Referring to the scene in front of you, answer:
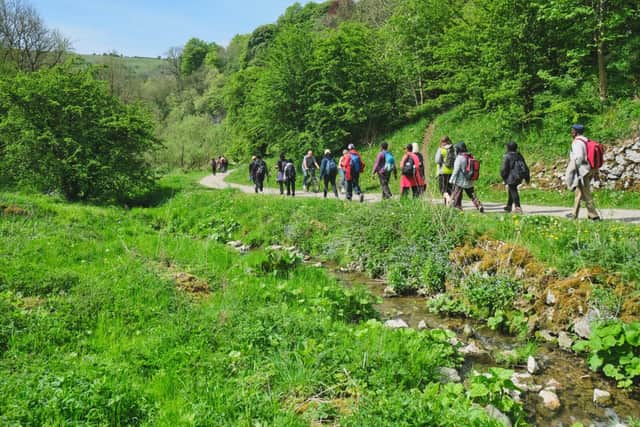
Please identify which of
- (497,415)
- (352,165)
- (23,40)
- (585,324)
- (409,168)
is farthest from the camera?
(23,40)

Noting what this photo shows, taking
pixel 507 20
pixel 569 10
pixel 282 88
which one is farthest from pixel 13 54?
pixel 569 10

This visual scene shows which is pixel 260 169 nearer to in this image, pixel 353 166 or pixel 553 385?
pixel 353 166

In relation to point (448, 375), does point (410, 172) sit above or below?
above

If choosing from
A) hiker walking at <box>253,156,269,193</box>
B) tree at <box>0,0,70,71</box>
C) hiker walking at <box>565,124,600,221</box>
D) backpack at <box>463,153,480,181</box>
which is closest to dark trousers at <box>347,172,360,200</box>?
backpack at <box>463,153,480,181</box>

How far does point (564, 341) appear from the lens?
6461mm

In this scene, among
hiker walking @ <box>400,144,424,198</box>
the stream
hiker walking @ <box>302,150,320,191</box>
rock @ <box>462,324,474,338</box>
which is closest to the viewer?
the stream

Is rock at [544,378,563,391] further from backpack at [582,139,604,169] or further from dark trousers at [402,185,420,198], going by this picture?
dark trousers at [402,185,420,198]

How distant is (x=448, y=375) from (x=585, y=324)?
2719 millimetres

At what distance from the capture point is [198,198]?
18.9m

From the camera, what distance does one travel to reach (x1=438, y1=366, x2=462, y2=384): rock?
5.37 m

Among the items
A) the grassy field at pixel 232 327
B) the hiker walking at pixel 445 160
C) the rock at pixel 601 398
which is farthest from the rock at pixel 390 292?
the rock at pixel 601 398

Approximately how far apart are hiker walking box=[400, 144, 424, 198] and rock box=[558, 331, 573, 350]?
624cm

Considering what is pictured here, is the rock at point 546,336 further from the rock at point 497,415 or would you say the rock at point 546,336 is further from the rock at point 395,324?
the rock at point 497,415

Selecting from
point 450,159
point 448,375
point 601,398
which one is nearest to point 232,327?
point 448,375
